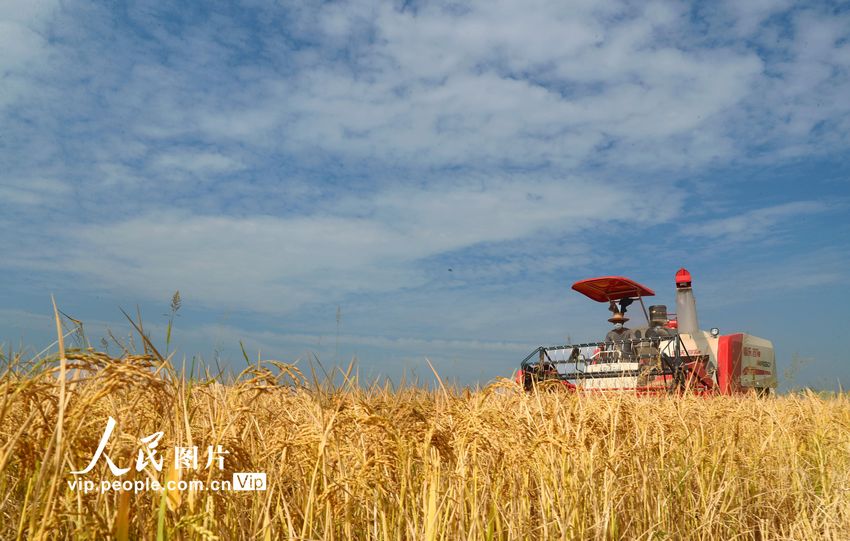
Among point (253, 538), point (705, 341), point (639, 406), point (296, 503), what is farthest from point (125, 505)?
point (705, 341)

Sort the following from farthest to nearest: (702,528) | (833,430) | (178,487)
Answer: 1. (833,430)
2. (702,528)
3. (178,487)

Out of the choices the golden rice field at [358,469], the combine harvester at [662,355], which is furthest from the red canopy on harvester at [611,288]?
the golden rice field at [358,469]

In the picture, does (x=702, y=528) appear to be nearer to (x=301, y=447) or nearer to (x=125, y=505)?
(x=301, y=447)

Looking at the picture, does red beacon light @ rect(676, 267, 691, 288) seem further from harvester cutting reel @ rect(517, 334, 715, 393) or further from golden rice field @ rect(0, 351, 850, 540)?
golden rice field @ rect(0, 351, 850, 540)

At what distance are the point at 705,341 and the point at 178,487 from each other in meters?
12.2

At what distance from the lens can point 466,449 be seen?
305 cm

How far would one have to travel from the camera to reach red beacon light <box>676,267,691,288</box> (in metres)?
13.0

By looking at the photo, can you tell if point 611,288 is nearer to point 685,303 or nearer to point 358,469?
point 685,303

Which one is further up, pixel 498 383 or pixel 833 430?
pixel 498 383

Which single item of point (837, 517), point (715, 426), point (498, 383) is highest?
point (498, 383)

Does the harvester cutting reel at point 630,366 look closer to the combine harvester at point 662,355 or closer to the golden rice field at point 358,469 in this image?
the combine harvester at point 662,355

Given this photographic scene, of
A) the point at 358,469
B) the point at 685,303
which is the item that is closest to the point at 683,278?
the point at 685,303

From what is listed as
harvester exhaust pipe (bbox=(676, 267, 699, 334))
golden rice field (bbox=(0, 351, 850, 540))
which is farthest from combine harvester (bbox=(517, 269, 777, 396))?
golden rice field (bbox=(0, 351, 850, 540))

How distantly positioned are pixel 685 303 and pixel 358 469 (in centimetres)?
1153
